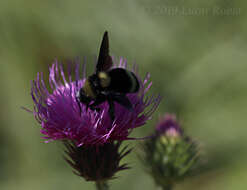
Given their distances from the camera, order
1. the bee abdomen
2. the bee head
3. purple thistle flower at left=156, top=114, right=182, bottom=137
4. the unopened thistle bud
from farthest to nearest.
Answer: purple thistle flower at left=156, top=114, right=182, bottom=137
the unopened thistle bud
the bee head
the bee abdomen

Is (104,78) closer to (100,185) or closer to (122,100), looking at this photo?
(122,100)

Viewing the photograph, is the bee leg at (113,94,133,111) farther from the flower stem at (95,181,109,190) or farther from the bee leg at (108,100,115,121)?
the flower stem at (95,181,109,190)

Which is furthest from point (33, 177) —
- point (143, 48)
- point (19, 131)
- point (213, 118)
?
point (213, 118)

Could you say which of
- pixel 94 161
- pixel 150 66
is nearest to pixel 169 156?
pixel 94 161

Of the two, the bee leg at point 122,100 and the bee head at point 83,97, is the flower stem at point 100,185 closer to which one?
the bee head at point 83,97

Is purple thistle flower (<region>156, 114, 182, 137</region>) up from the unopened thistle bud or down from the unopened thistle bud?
up

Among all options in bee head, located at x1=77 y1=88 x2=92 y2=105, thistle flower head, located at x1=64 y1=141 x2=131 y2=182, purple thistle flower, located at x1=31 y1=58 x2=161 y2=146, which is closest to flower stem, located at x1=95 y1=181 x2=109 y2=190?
thistle flower head, located at x1=64 y1=141 x2=131 y2=182
